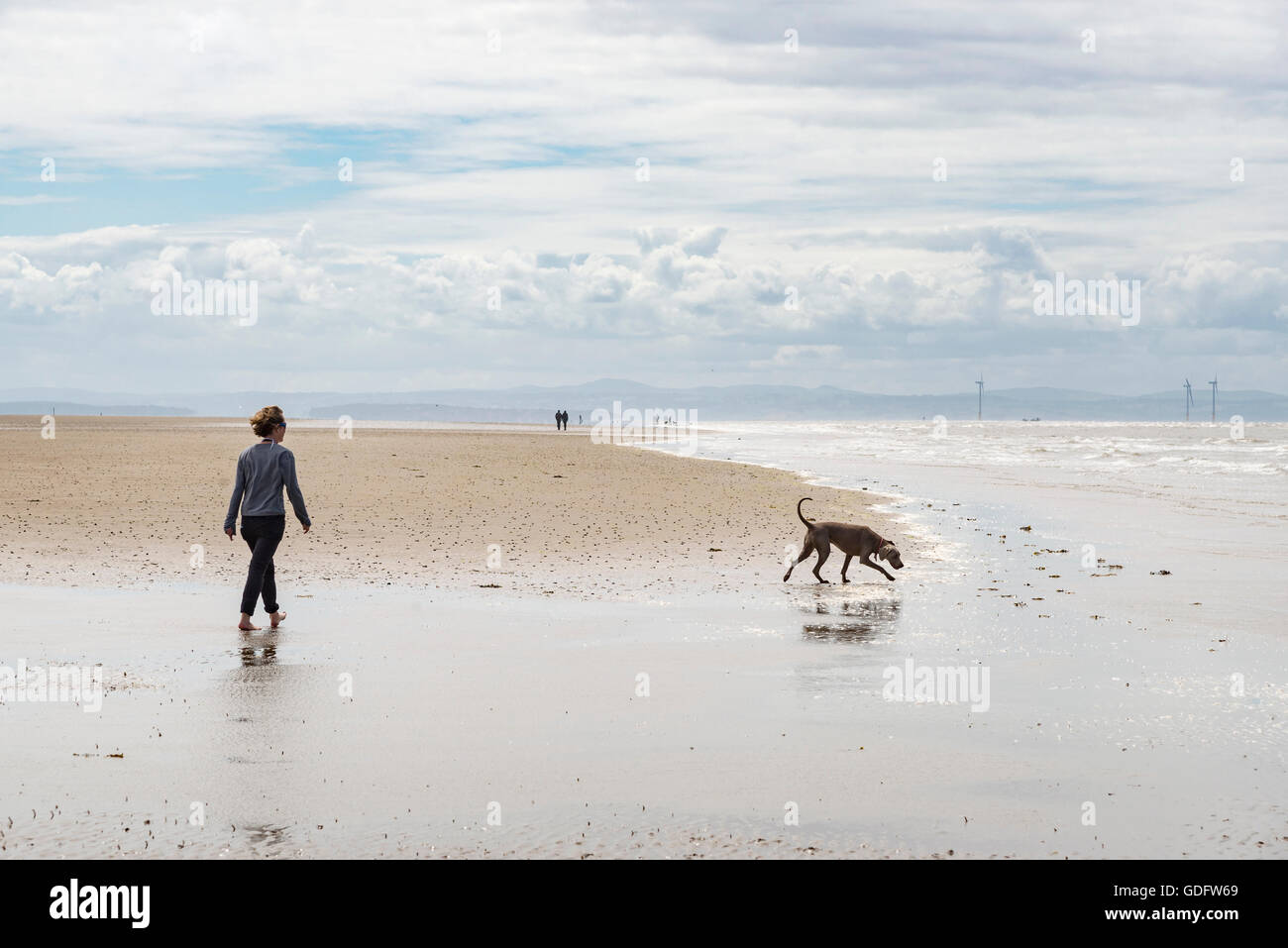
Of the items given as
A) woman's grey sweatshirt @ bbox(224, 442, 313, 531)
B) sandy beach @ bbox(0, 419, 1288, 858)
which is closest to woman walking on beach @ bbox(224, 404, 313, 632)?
woman's grey sweatshirt @ bbox(224, 442, 313, 531)

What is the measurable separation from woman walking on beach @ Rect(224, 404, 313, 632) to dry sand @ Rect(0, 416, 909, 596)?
8.57 ft

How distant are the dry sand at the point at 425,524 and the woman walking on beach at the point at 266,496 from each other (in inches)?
103

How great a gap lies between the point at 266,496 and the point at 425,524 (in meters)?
10.3

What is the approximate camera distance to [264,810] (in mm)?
7031

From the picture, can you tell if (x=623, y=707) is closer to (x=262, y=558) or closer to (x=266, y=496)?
(x=262, y=558)

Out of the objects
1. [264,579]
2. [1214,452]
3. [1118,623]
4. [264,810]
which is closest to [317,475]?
[264,579]

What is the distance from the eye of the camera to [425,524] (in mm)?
23922

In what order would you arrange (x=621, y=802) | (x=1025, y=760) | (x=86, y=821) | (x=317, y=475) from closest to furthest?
(x=86, y=821)
(x=621, y=802)
(x=1025, y=760)
(x=317, y=475)

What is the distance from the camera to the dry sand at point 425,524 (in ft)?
58.5

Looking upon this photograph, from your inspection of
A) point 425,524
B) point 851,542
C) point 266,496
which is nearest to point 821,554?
point 851,542

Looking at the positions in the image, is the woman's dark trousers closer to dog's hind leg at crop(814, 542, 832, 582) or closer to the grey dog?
the grey dog
